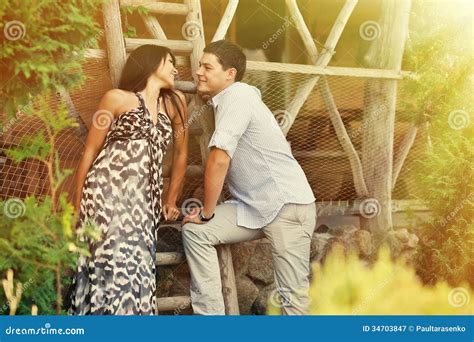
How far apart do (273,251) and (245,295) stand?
663mm

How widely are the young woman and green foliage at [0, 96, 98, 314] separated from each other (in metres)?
0.17

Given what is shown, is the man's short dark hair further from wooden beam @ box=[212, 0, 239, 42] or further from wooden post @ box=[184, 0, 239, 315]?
wooden beam @ box=[212, 0, 239, 42]

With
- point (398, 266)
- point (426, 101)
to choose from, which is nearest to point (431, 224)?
point (398, 266)

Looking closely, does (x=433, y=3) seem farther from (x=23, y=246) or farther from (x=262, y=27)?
(x=23, y=246)

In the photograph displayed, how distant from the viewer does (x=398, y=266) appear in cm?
541

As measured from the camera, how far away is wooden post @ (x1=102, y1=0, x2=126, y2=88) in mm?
4391

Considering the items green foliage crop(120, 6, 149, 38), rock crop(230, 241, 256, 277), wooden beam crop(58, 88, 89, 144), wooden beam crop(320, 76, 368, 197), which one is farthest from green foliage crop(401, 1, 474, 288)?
wooden beam crop(58, 88, 89, 144)

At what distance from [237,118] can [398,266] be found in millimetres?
1878

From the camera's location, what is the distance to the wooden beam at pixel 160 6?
14.9ft

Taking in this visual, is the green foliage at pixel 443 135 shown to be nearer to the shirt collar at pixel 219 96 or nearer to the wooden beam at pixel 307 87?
the wooden beam at pixel 307 87

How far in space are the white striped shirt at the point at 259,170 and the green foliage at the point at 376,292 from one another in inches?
31.3

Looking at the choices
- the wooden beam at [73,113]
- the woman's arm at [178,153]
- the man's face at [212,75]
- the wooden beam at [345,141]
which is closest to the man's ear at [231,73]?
the man's face at [212,75]

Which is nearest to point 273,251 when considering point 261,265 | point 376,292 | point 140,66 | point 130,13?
point 261,265
